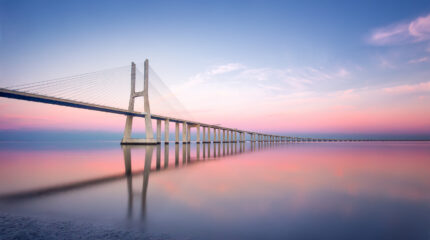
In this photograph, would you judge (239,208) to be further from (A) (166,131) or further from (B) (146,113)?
(A) (166,131)

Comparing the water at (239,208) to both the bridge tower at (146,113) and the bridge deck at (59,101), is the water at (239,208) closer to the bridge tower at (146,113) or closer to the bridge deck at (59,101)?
the bridge deck at (59,101)

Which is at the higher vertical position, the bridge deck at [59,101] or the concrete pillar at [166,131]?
the bridge deck at [59,101]

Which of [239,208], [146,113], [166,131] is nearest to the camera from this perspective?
[239,208]

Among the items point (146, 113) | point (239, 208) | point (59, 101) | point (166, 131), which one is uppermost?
point (59, 101)

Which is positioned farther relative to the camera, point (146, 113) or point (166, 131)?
point (166, 131)

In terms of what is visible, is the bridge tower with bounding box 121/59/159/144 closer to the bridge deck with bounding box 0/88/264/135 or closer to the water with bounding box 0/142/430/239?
the bridge deck with bounding box 0/88/264/135

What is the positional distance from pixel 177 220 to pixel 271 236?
184cm

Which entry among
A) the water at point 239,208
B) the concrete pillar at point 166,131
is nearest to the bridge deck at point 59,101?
the concrete pillar at point 166,131

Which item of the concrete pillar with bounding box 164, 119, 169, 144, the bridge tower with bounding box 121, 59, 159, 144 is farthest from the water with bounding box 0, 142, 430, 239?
the concrete pillar with bounding box 164, 119, 169, 144

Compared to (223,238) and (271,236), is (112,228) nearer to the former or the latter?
(223,238)

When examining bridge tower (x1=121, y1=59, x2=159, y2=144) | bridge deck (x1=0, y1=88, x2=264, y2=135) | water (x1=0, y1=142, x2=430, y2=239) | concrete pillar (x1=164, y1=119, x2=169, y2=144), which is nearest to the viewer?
water (x1=0, y1=142, x2=430, y2=239)

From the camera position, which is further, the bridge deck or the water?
the bridge deck

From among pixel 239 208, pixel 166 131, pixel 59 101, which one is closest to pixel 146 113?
pixel 166 131

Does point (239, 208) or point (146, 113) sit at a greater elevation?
point (146, 113)
